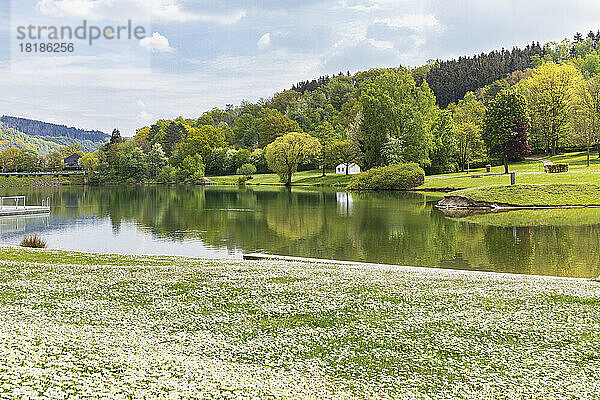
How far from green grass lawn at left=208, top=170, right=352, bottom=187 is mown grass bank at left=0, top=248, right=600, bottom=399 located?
268 feet

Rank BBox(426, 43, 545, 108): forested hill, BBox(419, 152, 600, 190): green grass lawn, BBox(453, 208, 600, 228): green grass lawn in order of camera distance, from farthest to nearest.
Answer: BBox(426, 43, 545, 108): forested hill
BBox(419, 152, 600, 190): green grass lawn
BBox(453, 208, 600, 228): green grass lawn

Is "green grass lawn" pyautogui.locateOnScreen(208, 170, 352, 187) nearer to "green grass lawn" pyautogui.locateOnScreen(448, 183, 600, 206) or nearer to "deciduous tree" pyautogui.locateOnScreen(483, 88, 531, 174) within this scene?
"deciduous tree" pyautogui.locateOnScreen(483, 88, 531, 174)

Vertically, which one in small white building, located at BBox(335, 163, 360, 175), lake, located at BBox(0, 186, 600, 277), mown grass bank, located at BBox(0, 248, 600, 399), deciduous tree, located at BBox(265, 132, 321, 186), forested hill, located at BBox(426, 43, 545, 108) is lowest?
lake, located at BBox(0, 186, 600, 277)

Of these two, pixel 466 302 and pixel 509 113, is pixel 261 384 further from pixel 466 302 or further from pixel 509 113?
pixel 509 113

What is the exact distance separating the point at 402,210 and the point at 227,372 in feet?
129

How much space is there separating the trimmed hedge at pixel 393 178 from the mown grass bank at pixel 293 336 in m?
61.4

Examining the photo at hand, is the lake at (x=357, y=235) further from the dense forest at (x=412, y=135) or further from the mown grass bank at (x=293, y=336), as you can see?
the dense forest at (x=412, y=135)

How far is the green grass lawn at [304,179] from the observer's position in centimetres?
9888

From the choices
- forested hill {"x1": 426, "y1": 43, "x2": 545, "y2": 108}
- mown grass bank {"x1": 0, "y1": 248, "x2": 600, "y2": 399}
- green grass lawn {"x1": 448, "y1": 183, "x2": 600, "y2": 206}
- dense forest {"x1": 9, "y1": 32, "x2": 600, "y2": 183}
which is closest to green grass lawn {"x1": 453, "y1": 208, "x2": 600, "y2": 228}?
green grass lawn {"x1": 448, "y1": 183, "x2": 600, "y2": 206}

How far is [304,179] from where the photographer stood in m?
108

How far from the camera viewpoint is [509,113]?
73.9 m

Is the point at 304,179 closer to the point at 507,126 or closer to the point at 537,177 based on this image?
the point at 507,126

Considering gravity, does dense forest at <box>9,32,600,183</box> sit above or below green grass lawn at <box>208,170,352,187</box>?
above

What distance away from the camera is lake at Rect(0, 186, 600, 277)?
22.7 m
